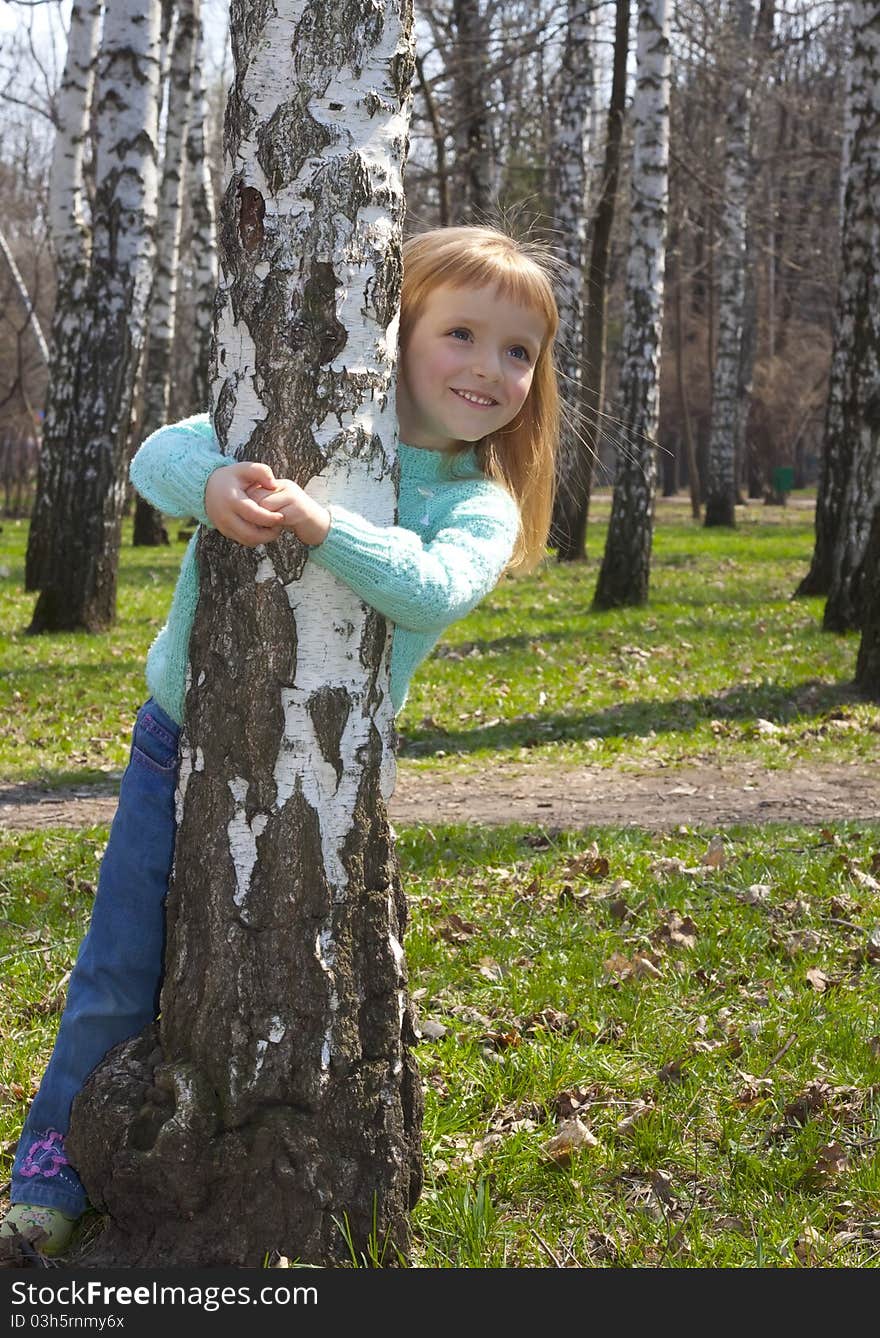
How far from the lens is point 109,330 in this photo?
11.2 m

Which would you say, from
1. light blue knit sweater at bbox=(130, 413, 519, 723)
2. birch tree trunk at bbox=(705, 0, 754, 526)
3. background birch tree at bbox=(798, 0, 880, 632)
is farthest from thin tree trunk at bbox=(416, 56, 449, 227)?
light blue knit sweater at bbox=(130, 413, 519, 723)

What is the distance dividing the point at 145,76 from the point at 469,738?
254 inches

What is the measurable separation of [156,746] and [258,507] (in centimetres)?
74

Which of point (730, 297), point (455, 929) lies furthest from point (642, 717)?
point (730, 297)

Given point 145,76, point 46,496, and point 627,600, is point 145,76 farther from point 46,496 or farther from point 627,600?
point 627,600

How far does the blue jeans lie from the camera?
2.93 metres

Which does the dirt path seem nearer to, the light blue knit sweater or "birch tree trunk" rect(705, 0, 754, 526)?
the light blue knit sweater

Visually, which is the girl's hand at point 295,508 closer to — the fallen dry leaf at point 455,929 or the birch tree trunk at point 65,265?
the fallen dry leaf at point 455,929

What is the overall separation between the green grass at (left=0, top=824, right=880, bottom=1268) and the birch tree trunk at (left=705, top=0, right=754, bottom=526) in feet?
64.0

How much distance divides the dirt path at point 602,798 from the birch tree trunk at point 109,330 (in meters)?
4.75

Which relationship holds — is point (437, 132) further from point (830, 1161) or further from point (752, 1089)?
point (830, 1161)

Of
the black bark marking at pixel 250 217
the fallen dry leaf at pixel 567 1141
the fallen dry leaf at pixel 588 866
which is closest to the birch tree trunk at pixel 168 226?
the fallen dry leaf at pixel 588 866

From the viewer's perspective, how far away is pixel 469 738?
832 centimetres

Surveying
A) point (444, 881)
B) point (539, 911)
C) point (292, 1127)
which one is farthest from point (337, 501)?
point (444, 881)
